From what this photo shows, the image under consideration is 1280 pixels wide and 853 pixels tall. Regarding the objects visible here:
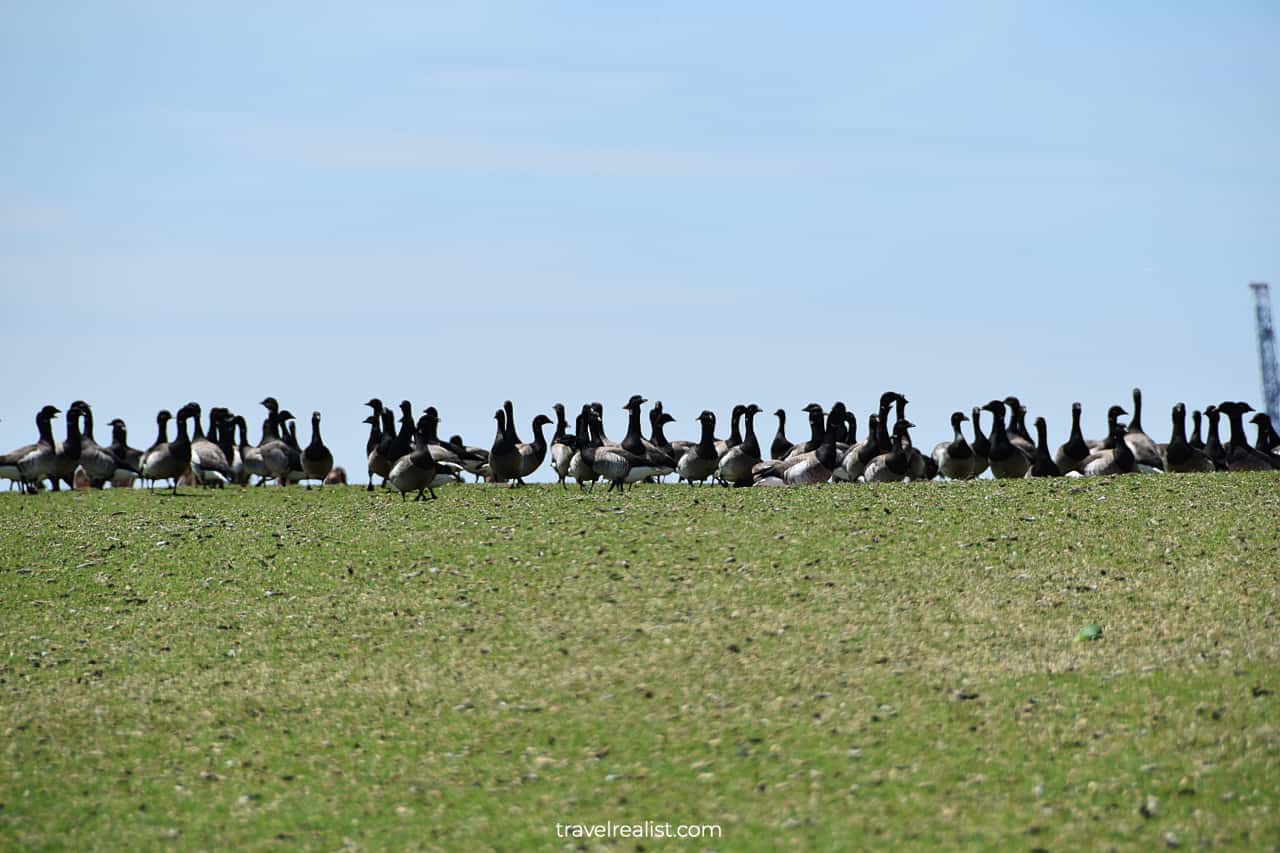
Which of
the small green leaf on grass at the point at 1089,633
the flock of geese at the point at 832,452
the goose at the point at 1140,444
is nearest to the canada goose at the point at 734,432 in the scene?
the flock of geese at the point at 832,452

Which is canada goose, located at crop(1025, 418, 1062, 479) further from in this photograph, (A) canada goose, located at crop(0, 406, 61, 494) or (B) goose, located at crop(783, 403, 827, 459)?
(A) canada goose, located at crop(0, 406, 61, 494)

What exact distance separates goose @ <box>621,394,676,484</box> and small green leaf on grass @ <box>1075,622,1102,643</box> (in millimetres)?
20936

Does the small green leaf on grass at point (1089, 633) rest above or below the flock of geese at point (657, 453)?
below

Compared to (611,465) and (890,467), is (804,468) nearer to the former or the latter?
(890,467)

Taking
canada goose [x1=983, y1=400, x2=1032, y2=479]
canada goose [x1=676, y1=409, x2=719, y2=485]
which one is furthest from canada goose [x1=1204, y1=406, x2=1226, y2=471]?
canada goose [x1=676, y1=409, x2=719, y2=485]

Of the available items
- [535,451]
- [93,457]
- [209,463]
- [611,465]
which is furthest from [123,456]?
[611,465]

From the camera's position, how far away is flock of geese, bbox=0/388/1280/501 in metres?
38.0

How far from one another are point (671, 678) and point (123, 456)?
122 feet

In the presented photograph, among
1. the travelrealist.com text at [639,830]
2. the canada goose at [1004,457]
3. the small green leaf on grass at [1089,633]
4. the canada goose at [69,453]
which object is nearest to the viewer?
the travelrealist.com text at [639,830]

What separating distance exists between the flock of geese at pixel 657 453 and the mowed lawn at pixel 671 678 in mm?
10569

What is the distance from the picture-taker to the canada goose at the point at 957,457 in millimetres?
38688

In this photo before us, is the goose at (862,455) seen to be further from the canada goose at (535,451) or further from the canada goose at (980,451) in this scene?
the canada goose at (535,451)

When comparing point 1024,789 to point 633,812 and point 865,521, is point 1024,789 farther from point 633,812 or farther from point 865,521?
point 865,521

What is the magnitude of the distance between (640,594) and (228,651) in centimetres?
569
